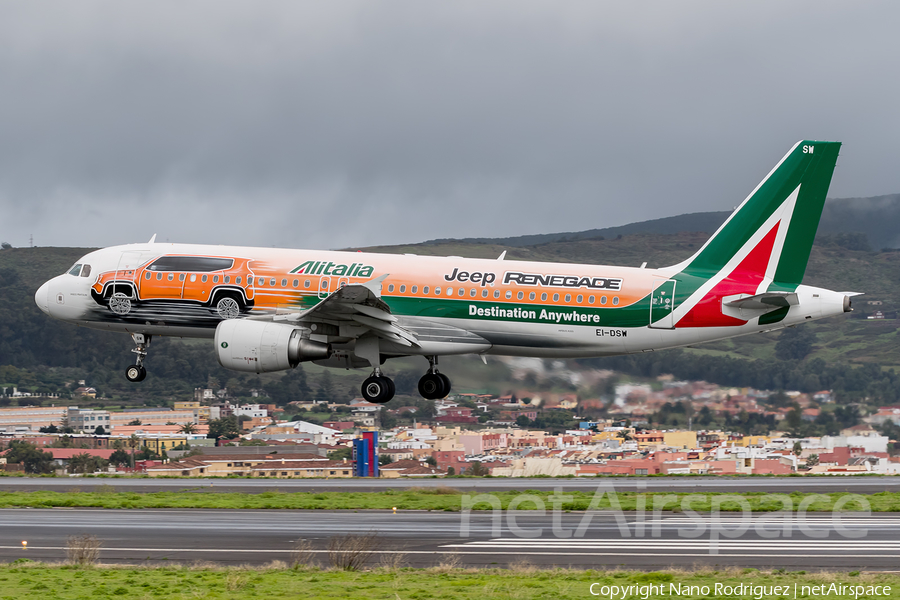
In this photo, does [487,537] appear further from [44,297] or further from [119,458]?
[119,458]

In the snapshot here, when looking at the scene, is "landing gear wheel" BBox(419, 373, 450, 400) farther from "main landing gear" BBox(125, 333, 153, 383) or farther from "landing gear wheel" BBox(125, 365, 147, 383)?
"landing gear wheel" BBox(125, 365, 147, 383)

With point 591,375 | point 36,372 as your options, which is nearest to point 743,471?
point 591,375

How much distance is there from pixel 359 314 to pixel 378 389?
3.40m

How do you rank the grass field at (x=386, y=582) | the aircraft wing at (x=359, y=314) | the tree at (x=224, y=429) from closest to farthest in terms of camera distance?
the grass field at (x=386, y=582) → the aircraft wing at (x=359, y=314) → the tree at (x=224, y=429)

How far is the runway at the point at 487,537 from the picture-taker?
2783cm

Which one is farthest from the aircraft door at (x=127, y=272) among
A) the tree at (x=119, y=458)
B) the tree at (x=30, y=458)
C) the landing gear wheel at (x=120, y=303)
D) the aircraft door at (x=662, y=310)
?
the tree at (x=30, y=458)

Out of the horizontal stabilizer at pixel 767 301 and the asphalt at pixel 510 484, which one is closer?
the horizontal stabilizer at pixel 767 301

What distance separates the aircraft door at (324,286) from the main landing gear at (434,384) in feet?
18.2

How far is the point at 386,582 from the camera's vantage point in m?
24.0

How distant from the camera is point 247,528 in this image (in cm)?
3472

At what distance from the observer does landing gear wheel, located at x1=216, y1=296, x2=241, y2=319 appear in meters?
42.9

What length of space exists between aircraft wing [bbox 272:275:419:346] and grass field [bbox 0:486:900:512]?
6.28 metres

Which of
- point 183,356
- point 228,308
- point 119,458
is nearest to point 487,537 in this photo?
point 228,308

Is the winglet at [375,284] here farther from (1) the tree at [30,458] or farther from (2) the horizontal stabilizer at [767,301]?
(1) the tree at [30,458]
